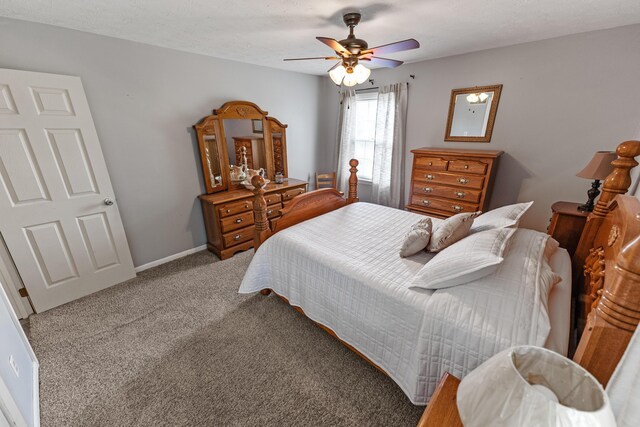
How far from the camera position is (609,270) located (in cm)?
94

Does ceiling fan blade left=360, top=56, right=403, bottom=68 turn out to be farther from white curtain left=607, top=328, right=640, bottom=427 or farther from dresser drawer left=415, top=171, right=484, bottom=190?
white curtain left=607, top=328, right=640, bottom=427

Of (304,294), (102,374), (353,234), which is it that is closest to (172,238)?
(102,374)

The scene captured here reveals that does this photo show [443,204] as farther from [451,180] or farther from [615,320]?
[615,320]

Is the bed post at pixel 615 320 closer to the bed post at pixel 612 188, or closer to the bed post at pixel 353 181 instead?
the bed post at pixel 612 188

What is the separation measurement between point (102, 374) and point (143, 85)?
102 inches

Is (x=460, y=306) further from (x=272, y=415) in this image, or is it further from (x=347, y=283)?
(x=272, y=415)

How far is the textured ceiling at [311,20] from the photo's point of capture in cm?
171

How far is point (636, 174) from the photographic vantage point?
6.74 ft

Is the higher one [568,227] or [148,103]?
[148,103]

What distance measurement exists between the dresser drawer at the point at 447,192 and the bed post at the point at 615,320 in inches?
90.0

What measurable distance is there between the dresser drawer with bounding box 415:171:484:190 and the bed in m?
0.98

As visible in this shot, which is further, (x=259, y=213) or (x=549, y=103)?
(x=549, y=103)

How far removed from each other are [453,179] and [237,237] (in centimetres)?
275

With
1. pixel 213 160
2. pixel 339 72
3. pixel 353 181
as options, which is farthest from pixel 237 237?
pixel 339 72
